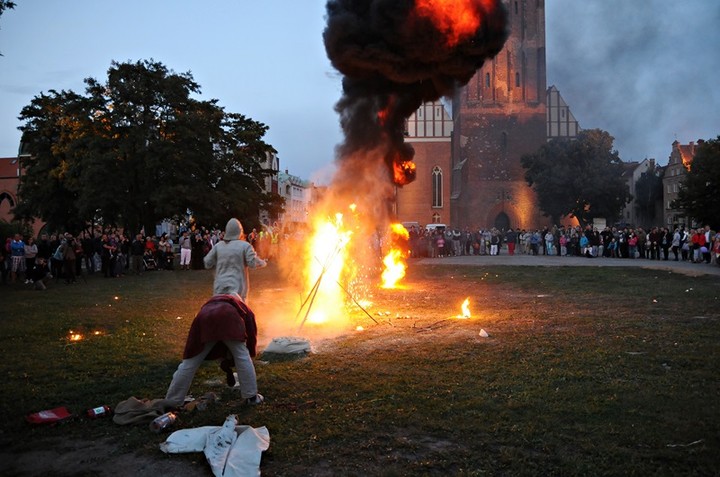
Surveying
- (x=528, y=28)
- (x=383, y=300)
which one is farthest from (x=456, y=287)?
(x=528, y=28)

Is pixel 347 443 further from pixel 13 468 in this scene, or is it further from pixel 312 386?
pixel 13 468

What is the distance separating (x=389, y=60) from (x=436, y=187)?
187ft

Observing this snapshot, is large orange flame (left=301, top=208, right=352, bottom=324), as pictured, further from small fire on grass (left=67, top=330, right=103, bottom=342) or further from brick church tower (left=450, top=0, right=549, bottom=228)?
brick church tower (left=450, top=0, right=549, bottom=228)

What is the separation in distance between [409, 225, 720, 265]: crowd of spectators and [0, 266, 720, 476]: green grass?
54.0 feet

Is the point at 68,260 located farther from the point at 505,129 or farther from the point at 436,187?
the point at 436,187

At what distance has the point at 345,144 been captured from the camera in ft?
48.2

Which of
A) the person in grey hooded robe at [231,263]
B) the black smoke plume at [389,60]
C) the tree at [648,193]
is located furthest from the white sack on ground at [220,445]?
the tree at [648,193]

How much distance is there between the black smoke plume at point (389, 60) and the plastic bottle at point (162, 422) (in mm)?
8951

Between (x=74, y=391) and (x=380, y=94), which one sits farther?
(x=380, y=94)

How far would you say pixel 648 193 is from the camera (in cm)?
8044

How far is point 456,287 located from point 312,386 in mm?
12066

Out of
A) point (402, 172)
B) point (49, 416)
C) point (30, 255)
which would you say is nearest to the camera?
point (49, 416)

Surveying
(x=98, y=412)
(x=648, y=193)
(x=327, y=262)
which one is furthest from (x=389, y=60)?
(x=648, y=193)

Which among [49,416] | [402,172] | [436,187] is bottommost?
[49,416]
